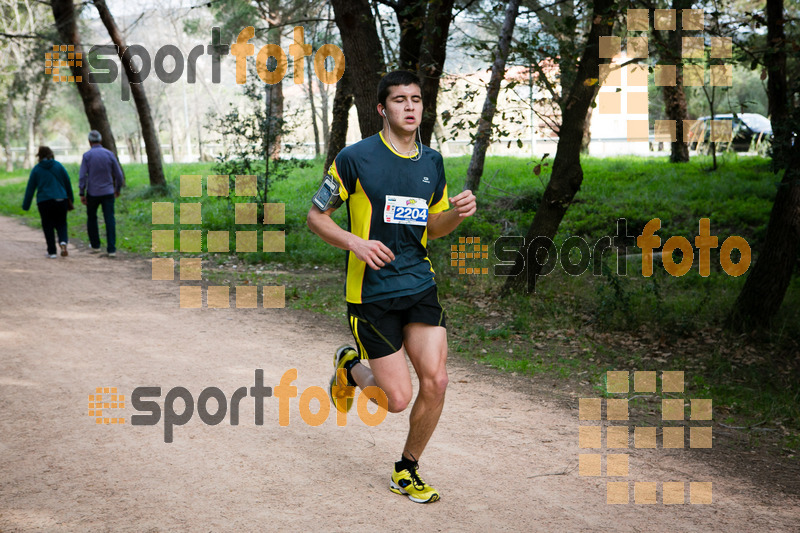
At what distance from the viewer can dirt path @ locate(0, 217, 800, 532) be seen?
414 cm

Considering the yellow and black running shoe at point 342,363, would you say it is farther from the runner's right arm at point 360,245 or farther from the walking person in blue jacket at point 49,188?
the walking person in blue jacket at point 49,188

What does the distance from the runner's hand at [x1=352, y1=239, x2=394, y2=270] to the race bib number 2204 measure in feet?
0.86

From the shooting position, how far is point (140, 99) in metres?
21.7

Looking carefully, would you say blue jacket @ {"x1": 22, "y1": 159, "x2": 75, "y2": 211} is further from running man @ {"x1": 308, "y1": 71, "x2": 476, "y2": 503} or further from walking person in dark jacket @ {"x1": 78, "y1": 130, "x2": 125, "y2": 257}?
running man @ {"x1": 308, "y1": 71, "x2": 476, "y2": 503}

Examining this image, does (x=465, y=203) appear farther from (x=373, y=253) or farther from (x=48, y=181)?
(x=48, y=181)

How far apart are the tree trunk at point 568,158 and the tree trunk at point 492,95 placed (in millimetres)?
1016

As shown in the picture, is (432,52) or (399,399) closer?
(399,399)

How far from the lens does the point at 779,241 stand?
8492mm

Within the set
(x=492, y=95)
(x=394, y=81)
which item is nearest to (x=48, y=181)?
(x=492, y=95)

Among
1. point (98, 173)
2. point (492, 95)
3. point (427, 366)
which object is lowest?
point (427, 366)

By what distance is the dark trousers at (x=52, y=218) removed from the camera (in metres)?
13.0

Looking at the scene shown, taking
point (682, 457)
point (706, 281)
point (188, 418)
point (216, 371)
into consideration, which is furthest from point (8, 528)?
point (706, 281)

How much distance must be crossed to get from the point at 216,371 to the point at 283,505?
10.1 feet

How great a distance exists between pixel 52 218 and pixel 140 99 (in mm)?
9576
